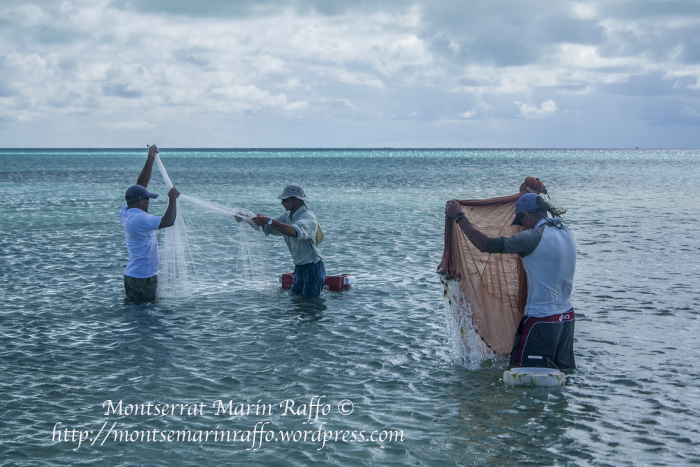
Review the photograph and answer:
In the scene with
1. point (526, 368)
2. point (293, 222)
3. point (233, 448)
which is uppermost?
point (293, 222)

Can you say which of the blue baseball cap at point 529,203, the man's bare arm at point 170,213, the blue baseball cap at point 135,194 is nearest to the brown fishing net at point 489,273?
the blue baseball cap at point 529,203

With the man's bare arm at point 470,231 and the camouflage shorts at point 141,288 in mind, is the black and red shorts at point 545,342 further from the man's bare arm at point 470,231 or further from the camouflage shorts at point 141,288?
the camouflage shorts at point 141,288

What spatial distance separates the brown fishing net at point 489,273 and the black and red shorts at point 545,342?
651 millimetres

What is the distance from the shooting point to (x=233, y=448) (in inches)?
218

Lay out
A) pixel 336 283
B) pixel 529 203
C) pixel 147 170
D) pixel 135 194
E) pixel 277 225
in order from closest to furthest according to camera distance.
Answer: pixel 529 203 < pixel 277 225 < pixel 135 194 < pixel 147 170 < pixel 336 283

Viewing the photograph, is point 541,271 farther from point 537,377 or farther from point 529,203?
point 537,377

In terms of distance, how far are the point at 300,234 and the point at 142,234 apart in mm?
2227

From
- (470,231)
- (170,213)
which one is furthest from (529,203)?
(170,213)

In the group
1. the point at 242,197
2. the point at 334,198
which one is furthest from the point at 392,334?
the point at 242,197

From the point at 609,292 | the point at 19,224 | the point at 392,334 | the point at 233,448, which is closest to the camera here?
the point at 233,448

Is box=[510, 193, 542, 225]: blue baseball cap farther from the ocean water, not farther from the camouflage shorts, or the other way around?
the camouflage shorts

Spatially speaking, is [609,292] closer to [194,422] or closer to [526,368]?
[526,368]

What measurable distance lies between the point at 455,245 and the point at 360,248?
9.56 m

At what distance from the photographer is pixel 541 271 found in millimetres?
6008
